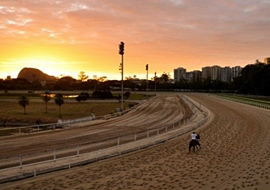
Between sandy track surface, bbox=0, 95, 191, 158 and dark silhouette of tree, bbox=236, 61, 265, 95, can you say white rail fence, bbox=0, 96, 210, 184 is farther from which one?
dark silhouette of tree, bbox=236, 61, 265, 95

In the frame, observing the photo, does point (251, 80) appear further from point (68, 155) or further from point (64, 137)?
point (68, 155)

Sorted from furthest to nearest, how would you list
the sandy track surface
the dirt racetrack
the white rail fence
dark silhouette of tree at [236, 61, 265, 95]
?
1. dark silhouette of tree at [236, 61, 265, 95]
2. the sandy track surface
3. the white rail fence
4. the dirt racetrack

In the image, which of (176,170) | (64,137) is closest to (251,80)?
(64,137)

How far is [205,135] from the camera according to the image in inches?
1034

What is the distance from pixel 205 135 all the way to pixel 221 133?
6.41 ft

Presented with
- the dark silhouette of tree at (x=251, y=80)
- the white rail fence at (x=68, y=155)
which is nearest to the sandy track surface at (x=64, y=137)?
the white rail fence at (x=68, y=155)

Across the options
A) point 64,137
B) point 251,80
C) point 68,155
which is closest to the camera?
point 68,155

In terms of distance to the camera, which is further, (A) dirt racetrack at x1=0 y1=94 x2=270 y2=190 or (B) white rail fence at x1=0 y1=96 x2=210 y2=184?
(B) white rail fence at x1=0 y1=96 x2=210 y2=184

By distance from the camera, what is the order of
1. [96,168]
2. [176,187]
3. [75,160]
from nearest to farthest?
[176,187]
[96,168]
[75,160]

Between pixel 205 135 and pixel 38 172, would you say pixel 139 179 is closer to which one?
pixel 38 172

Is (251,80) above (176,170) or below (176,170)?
above

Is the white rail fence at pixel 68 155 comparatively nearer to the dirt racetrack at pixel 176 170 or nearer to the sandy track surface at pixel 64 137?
the dirt racetrack at pixel 176 170

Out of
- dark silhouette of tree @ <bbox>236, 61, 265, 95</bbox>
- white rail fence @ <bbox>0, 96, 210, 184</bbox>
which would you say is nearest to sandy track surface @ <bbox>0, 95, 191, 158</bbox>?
white rail fence @ <bbox>0, 96, 210, 184</bbox>

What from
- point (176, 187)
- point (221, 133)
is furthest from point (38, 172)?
point (221, 133)
